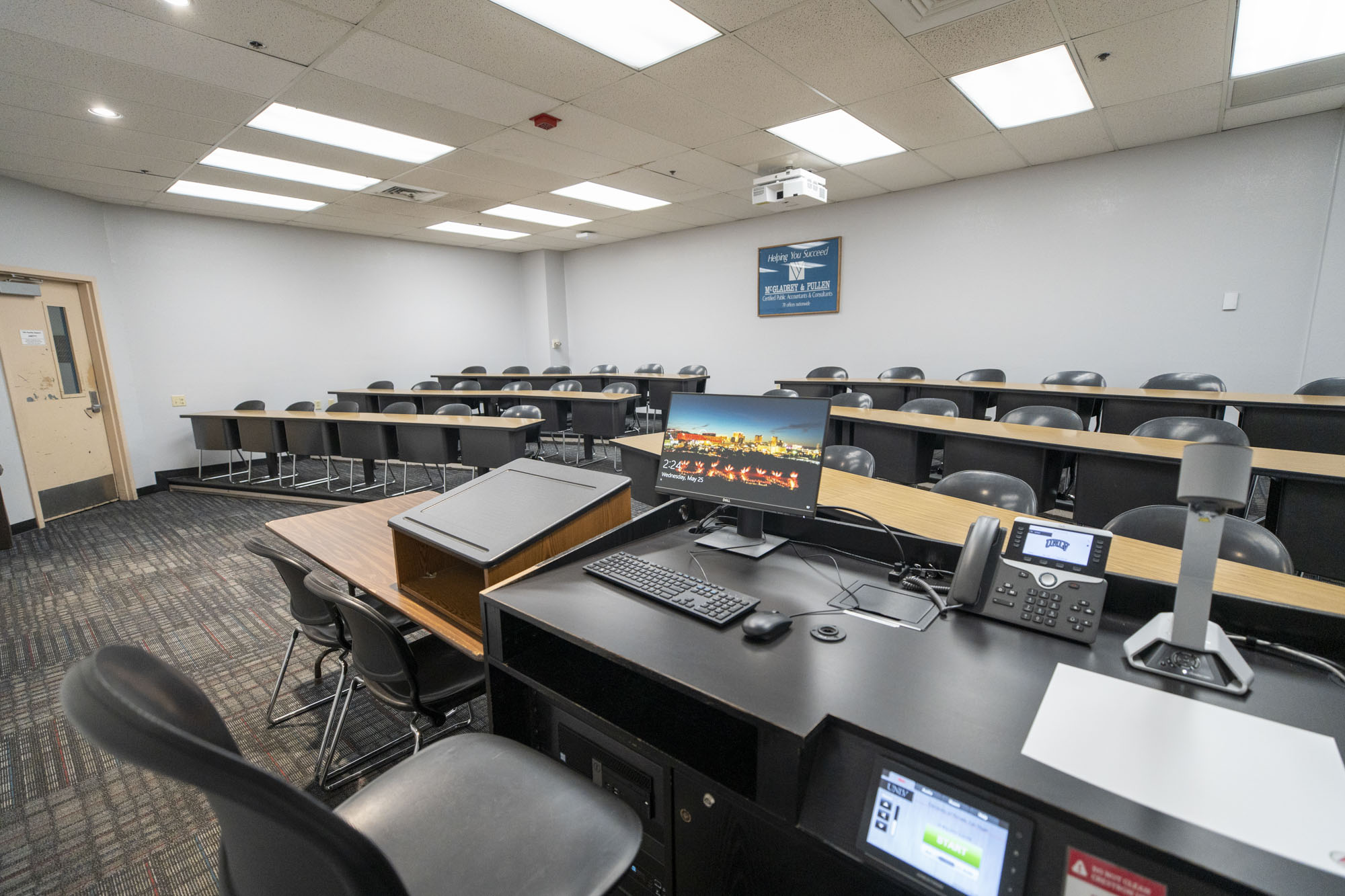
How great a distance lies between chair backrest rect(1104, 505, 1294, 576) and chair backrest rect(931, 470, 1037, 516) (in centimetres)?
30

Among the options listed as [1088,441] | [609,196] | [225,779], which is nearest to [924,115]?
[1088,441]

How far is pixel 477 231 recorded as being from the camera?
7.58 metres

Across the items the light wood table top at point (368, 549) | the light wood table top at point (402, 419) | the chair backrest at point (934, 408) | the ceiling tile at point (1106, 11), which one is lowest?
the light wood table top at point (368, 549)

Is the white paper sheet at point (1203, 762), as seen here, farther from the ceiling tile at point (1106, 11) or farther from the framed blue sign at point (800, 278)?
the framed blue sign at point (800, 278)

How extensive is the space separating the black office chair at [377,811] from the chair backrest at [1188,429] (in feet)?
11.2

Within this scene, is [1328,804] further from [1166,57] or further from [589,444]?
[589,444]

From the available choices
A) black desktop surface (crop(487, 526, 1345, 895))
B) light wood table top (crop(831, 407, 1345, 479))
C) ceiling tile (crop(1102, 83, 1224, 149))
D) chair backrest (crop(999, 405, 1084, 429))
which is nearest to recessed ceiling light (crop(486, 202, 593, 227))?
light wood table top (crop(831, 407, 1345, 479))

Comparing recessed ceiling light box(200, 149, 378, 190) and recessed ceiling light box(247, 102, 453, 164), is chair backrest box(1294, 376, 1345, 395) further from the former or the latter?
recessed ceiling light box(200, 149, 378, 190)

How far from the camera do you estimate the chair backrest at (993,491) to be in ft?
6.59

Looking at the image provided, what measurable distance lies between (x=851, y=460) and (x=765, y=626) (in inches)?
70.1

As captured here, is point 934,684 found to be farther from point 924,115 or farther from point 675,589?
point 924,115

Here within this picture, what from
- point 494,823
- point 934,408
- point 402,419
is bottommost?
point 494,823

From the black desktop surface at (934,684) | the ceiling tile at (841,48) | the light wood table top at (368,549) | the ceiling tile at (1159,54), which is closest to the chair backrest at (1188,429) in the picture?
the ceiling tile at (1159,54)

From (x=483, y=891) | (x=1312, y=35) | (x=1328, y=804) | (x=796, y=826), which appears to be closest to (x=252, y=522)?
(x=483, y=891)
